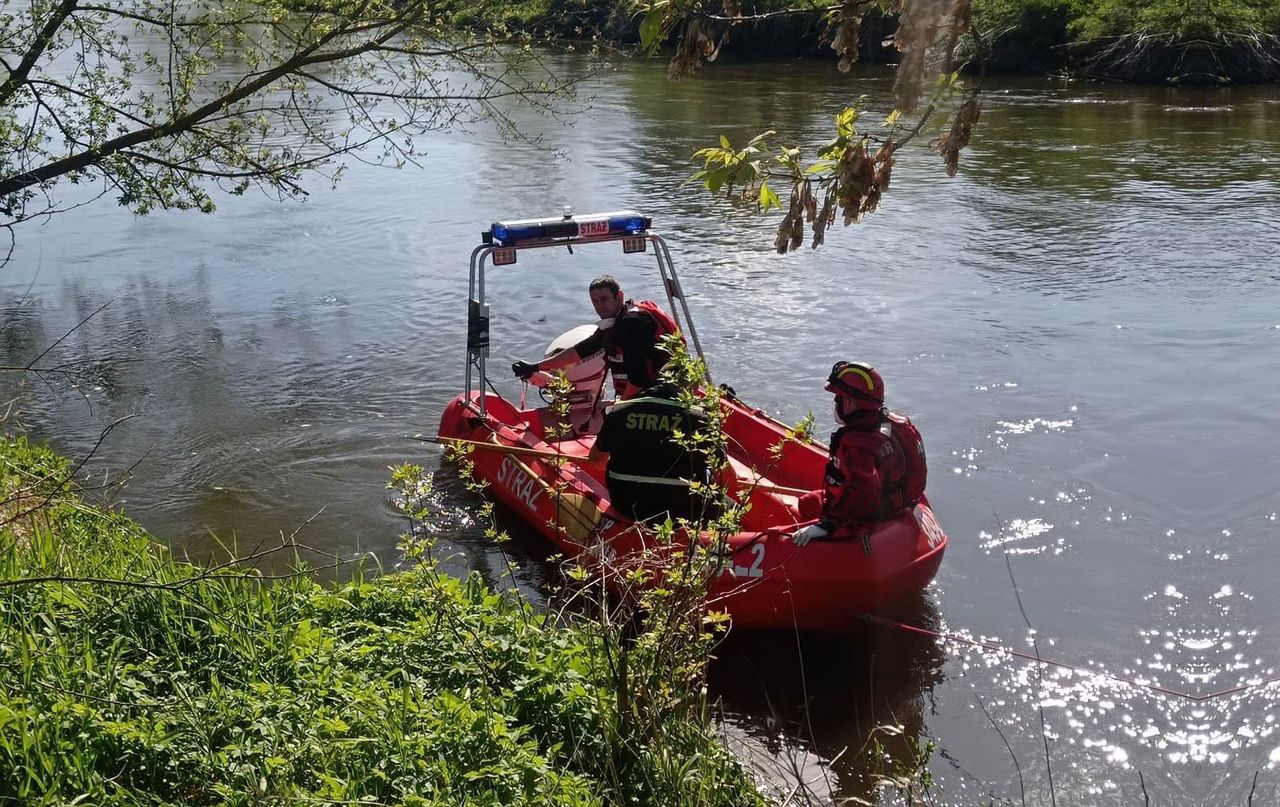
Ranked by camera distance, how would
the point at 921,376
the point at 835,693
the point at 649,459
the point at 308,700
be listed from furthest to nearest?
the point at 921,376
the point at 649,459
the point at 835,693
the point at 308,700

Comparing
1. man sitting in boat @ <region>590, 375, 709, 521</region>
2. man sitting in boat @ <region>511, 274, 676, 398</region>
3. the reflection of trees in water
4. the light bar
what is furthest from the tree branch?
the reflection of trees in water

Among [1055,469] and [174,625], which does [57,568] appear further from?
[1055,469]

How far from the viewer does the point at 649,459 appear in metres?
6.33

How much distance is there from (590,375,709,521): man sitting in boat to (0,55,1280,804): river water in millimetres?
872

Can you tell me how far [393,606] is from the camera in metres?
5.41

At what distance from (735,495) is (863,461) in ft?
2.32

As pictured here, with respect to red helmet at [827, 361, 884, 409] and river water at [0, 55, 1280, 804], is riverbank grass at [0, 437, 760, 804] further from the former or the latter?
red helmet at [827, 361, 884, 409]

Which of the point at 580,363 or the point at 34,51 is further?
the point at 580,363

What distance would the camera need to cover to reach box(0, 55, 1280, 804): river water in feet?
20.1

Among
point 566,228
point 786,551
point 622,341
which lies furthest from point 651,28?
point 566,228

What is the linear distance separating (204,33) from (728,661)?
5.80m

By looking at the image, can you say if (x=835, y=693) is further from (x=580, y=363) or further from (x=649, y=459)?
(x=580, y=363)

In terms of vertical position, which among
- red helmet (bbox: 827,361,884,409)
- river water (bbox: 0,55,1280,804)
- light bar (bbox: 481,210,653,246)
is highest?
light bar (bbox: 481,210,653,246)

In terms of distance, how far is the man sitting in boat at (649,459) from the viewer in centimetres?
608
